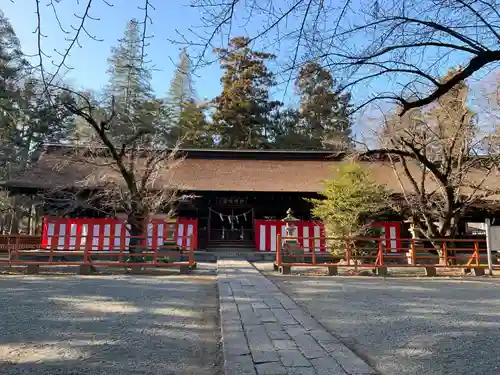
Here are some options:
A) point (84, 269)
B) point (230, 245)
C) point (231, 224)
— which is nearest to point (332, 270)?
point (84, 269)

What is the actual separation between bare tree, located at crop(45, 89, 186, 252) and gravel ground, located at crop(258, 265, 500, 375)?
5.17 meters

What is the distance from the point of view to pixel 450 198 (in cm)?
1095

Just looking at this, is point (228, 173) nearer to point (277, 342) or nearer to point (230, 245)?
point (230, 245)

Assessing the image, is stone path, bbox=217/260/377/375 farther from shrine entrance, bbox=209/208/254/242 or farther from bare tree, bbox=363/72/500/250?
shrine entrance, bbox=209/208/254/242

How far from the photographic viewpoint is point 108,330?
404 centimetres

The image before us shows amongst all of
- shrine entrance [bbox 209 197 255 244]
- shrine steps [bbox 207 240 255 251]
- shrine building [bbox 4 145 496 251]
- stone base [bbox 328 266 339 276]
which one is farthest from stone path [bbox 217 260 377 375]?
shrine entrance [bbox 209 197 255 244]

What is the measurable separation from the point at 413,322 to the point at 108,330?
3.49m

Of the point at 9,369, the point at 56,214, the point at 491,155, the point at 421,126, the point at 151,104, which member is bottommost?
the point at 9,369

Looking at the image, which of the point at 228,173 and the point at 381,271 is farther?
the point at 228,173

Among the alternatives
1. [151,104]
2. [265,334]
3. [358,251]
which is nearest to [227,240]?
[358,251]

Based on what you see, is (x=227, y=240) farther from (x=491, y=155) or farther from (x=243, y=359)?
(x=243, y=359)

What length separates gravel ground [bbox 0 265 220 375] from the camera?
3.04 meters

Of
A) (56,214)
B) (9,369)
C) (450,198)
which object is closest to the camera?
(9,369)

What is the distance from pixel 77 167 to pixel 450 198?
14875mm
